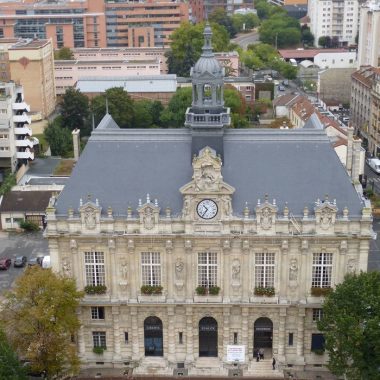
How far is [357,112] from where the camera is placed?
166 m

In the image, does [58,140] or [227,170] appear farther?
[58,140]

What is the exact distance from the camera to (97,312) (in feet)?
248

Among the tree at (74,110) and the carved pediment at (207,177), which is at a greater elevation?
the carved pediment at (207,177)

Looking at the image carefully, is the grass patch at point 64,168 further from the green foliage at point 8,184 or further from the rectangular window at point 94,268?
the rectangular window at point 94,268

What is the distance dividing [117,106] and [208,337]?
280 ft

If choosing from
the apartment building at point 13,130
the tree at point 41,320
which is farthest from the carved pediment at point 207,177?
the apartment building at point 13,130

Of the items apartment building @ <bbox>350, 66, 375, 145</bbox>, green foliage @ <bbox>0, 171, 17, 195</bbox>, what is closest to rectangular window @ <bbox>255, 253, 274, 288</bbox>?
green foliage @ <bbox>0, 171, 17, 195</bbox>

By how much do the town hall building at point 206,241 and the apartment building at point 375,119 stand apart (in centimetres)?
7756

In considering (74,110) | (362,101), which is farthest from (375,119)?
(74,110)

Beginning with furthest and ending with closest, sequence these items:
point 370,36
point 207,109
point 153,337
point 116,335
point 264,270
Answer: point 370,36 → point 153,337 → point 116,335 → point 207,109 → point 264,270

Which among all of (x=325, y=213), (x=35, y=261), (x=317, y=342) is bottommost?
→ (x=35, y=261)

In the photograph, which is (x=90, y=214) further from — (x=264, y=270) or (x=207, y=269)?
(x=264, y=270)

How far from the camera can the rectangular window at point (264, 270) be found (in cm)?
7288

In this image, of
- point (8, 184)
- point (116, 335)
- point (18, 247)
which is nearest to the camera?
point (116, 335)
